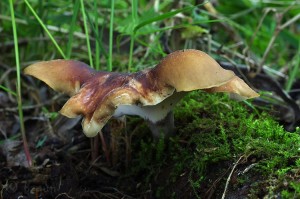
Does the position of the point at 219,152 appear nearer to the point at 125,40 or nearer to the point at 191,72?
the point at 191,72

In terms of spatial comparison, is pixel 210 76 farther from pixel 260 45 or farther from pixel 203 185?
pixel 260 45

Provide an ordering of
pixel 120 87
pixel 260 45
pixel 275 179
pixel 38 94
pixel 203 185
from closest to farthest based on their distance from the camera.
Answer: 1. pixel 275 179
2. pixel 120 87
3. pixel 203 185
4. pixel 38 94
5. pixel 260 45

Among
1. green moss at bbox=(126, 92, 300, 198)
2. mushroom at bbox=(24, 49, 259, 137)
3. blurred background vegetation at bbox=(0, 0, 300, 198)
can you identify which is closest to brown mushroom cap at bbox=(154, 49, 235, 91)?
mushroom at bbox=(24, 49, 259, 137)

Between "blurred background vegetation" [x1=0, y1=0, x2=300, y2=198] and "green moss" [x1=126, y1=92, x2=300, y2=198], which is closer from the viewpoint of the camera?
"green moss" [x1=126, y1=92, x2=300, y2=198]

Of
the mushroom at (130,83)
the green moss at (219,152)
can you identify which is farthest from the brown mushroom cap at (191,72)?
the green moss at (219,152)

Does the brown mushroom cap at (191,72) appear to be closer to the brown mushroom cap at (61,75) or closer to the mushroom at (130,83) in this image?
the mushroom at (130,83)

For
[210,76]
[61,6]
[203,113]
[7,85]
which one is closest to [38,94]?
[7,85]

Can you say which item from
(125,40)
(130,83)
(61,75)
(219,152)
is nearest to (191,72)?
(130,83)

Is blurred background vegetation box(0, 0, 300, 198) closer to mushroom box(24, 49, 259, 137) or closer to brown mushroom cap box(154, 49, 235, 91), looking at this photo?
mushroom box(24, 49, 259, 137)
